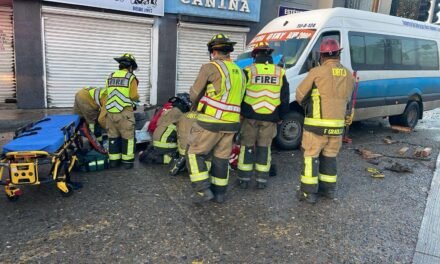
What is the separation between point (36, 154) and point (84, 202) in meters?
0.76

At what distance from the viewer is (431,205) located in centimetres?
462

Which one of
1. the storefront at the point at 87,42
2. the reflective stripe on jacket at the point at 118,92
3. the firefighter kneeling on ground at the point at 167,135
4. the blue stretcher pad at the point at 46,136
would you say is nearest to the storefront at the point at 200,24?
the storefront at the point at 87,42

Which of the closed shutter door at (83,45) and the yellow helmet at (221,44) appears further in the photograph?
the closed shutter door at (83,45)

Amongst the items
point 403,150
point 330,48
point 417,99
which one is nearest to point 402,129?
point 417,99

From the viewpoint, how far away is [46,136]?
4262mm

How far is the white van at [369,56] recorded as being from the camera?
6621 mm

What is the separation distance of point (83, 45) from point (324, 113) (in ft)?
24.3

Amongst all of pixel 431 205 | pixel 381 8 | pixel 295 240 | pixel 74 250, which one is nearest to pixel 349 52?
pixel 431 205

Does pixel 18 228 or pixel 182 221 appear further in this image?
pixel 182 221

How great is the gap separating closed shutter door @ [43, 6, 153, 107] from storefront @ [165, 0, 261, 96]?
102cm

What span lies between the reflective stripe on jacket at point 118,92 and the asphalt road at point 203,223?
941mm

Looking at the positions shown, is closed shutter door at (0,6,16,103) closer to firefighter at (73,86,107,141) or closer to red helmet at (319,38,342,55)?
firefighter at (73,86,107,141)

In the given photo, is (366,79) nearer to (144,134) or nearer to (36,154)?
(144,134)

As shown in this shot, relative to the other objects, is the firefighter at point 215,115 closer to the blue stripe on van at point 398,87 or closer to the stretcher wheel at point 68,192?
the stretcher wheel at point 68,192
